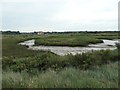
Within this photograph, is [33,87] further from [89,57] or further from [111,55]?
[111,55]

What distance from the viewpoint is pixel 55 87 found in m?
7.10

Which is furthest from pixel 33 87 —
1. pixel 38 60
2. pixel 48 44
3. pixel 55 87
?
pixel 48 44

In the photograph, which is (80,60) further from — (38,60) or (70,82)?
(70,82)

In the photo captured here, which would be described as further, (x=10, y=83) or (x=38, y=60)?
(x=38, y=60)

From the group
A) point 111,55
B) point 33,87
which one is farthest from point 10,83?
point 111,55

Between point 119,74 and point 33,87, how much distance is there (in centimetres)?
299

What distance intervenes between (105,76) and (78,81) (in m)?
1.45

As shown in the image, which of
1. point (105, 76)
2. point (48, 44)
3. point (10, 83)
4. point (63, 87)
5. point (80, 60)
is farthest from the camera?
point (48, 44)

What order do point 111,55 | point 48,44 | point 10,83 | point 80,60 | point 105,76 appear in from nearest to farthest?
1. point 10,83
2. point 105,76
3. point 80,60
4. point 111,55
5. point 48,44

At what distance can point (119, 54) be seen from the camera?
612 inches

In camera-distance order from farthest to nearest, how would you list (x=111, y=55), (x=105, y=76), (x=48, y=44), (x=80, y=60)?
(x=48, y=44), (x=111, y=55), (x=80, y=60), (x=105, y=76)

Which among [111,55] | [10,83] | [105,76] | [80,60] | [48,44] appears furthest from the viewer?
[48,44]

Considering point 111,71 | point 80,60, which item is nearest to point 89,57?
point 80,60

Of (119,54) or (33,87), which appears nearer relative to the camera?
(33,87)
